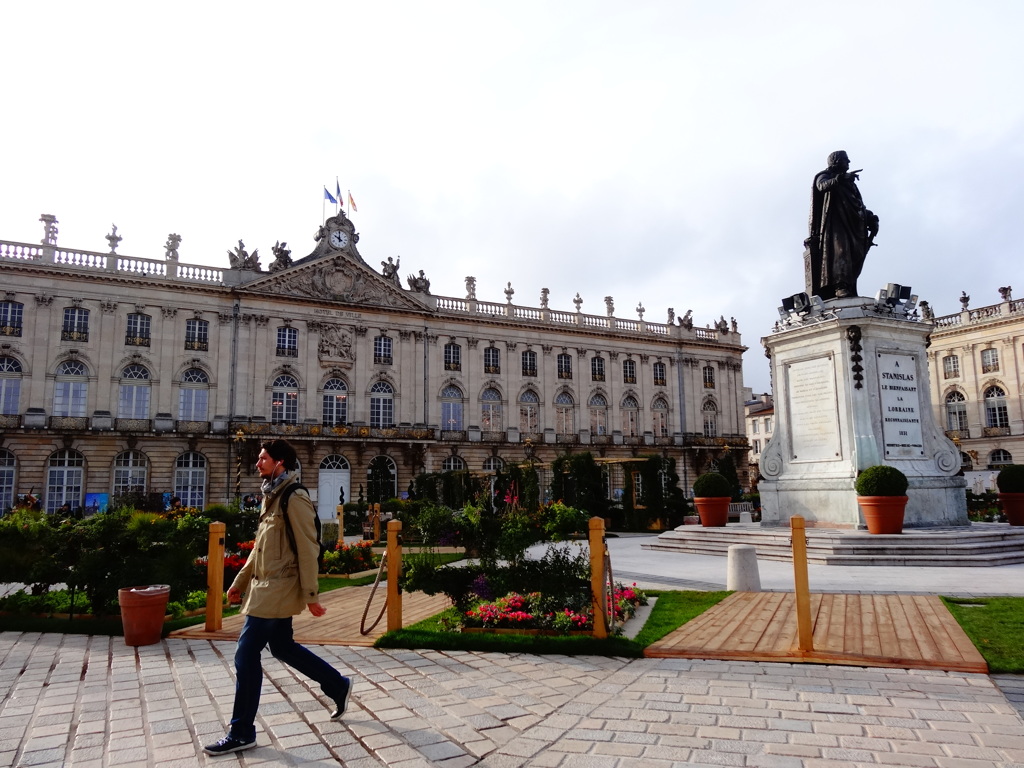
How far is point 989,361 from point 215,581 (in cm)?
5478

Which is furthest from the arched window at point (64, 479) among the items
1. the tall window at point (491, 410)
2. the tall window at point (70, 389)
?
the tall window at point (491, 410)

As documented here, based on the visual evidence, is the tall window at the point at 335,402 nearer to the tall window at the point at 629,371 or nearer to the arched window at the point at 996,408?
the tall window at the point at 629,371

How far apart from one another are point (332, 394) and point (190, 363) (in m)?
7.90

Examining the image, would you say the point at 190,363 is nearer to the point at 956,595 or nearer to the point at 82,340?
the point at 82,340

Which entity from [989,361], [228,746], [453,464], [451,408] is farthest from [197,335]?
[989,361]

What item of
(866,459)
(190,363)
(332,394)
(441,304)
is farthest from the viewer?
(441,304)

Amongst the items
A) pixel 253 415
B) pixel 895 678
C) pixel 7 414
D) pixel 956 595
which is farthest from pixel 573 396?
pixel 895 678

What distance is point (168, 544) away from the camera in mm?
9289

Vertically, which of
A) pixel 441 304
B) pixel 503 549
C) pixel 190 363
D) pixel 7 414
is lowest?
pixel 503 549

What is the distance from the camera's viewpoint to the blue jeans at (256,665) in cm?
442

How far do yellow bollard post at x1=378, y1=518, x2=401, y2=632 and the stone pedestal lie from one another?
1038 centimetres

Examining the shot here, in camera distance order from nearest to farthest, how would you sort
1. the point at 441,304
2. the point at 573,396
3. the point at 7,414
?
the point at 7,414 → the point at 441,304 → the point at 573,396

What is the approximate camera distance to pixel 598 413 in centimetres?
4969

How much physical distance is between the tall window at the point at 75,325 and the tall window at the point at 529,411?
2562 centimetres
